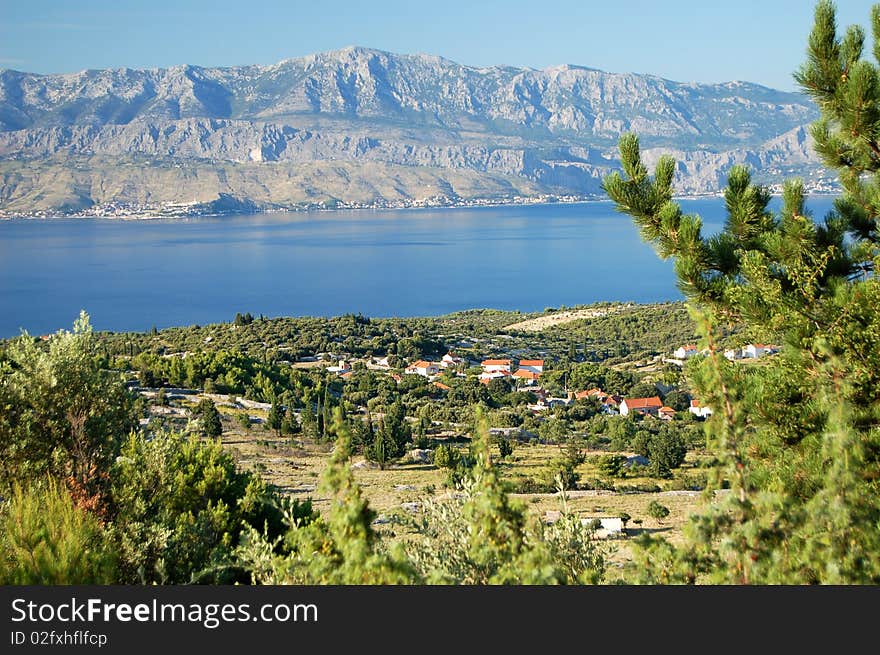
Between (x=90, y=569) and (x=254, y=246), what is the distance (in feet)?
419

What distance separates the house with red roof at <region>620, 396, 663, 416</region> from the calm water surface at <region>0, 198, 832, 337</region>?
42.0ft

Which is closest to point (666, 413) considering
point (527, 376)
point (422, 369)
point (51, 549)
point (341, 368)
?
point (527, 376)

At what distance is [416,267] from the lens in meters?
104

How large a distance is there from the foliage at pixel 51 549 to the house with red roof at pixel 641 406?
91.0 feet

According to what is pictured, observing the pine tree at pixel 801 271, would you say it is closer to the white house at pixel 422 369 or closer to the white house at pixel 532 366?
the white house at pixel 422 369

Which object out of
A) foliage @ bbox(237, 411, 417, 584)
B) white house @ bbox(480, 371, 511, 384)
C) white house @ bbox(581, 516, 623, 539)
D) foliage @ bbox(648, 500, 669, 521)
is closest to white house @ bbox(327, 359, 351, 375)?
white house @ bbox(480, 371, 511, 384)

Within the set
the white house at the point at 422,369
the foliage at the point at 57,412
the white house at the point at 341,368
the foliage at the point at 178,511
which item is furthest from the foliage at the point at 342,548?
the white house at the point at 422,369

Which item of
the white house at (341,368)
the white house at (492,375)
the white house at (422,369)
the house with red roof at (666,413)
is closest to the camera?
the house with red roof at (666,413)

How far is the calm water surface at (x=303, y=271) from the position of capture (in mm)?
75125

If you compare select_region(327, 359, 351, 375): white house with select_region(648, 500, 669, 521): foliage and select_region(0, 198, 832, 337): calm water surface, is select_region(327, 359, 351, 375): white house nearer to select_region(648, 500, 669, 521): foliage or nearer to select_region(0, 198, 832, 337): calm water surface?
select_region(0, 198, 832, 337): calm water surface

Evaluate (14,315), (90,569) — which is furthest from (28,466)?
(14,315)

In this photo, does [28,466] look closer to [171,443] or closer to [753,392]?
[171,443]

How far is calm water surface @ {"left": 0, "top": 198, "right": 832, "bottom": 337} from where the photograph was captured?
75.1 meters

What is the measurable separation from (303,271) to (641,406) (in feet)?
242
